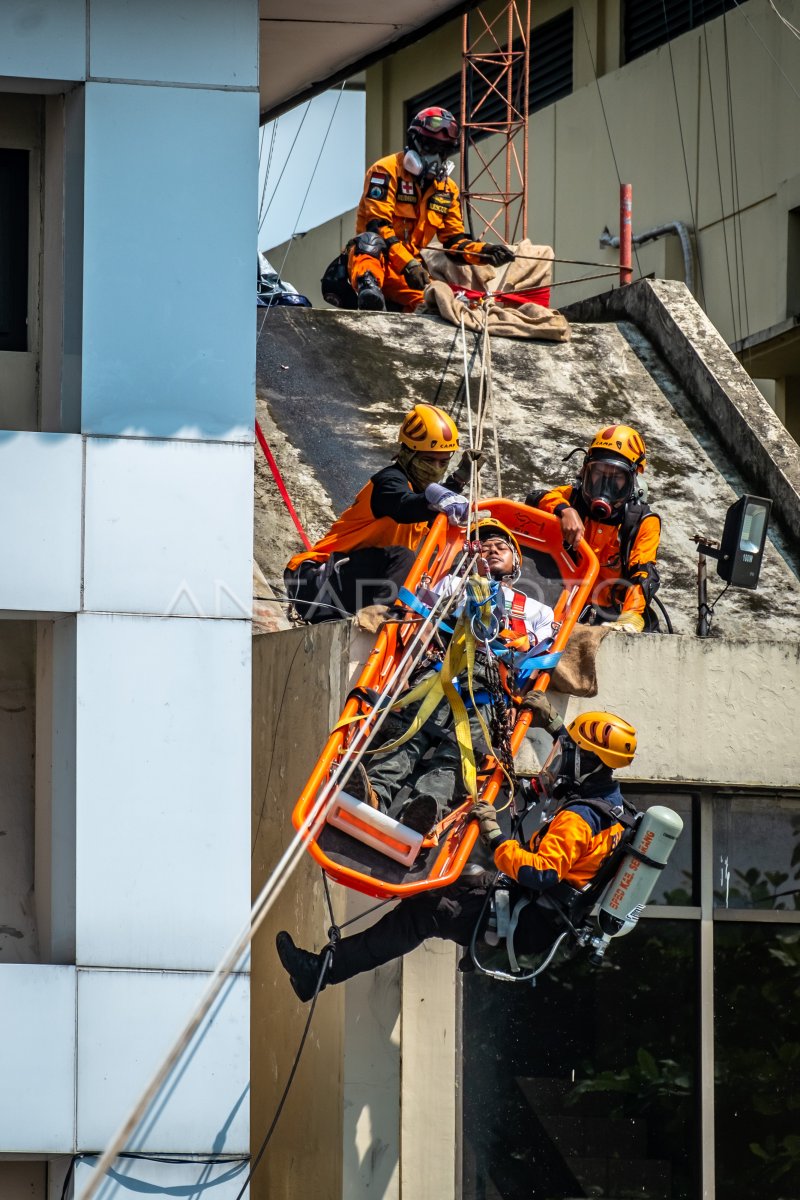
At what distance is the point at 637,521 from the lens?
12.7 meters

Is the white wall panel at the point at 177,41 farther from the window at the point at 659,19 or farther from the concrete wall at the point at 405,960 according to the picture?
the window at the point at 659,19

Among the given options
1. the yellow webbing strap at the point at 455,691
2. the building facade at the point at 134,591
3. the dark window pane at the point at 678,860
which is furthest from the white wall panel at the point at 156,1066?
the dark window pane at the point at 678,860

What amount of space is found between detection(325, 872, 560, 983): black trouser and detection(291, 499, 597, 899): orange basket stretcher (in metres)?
0.32

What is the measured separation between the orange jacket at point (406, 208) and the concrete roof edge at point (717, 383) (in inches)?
54.2

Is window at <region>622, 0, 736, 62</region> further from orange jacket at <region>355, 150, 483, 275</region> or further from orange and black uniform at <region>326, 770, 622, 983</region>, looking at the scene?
orange and black uniform at <region>326, 770, 622, 983</region>

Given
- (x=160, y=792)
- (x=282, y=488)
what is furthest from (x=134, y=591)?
(x=282, y=488)

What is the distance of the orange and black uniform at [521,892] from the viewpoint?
385 inches

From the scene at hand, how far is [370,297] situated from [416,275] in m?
0.57

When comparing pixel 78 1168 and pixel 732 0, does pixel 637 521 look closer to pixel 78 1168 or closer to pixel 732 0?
pixel 78 1168

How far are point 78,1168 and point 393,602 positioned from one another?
3177 mm

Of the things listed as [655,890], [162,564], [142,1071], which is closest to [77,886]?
[142,1071]

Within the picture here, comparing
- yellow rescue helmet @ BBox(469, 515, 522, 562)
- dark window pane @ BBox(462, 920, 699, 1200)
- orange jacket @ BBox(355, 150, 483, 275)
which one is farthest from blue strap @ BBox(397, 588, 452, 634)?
orange jacket @ BBox(355, 150, 483, 275)

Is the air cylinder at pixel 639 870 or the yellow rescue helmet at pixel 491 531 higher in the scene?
the yellow rescue helmet at pixel 491 531

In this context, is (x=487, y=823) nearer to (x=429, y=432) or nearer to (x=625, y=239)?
(x=429, y=432)
